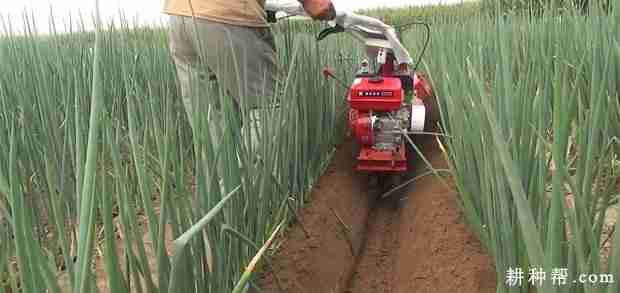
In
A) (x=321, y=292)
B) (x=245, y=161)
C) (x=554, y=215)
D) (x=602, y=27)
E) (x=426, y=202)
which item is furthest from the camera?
(x=426, y=202)

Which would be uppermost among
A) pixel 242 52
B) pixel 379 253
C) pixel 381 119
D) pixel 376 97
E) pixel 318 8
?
pixel 318 8

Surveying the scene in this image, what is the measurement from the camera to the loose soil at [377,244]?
1.40 m

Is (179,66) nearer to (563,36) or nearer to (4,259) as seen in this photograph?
(4,259)

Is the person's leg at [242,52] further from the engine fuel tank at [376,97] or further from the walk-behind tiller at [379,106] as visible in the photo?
the engine fuel tank at [376,97]

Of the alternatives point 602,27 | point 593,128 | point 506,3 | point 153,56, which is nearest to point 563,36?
point 602,27

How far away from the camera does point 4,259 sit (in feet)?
3.21

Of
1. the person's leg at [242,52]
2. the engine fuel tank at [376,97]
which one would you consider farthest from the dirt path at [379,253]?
the person's leg at [242,52]

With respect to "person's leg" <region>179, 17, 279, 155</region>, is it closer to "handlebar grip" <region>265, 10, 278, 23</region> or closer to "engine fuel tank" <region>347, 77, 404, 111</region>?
"handlebar grip" <region>265, 10, 278, 23</region>

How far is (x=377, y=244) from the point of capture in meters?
A: 2.06

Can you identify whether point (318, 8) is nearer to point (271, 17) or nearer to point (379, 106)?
point (271, 17)

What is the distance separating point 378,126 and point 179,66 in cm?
93

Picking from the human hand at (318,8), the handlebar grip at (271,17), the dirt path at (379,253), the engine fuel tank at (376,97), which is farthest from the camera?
the handlebar grip at (271,17)

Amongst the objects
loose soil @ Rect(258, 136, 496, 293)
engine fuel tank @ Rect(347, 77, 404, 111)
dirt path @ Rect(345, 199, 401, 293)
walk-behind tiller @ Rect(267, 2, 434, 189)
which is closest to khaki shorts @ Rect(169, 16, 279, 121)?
walk-behind tiller @ Rect(267, 2, 434, 189)

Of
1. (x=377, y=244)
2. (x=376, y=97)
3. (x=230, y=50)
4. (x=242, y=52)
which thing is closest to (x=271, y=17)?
(x=242, y=52)
